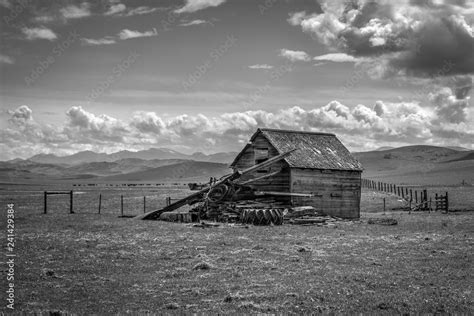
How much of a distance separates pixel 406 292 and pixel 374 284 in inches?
42.8

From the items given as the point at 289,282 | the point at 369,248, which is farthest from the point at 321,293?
the point at 369,248

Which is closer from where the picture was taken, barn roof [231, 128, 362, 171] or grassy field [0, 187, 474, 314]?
grassy field [0, 187, 474, 314]

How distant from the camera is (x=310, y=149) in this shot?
4044 centimetres

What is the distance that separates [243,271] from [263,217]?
16.3m

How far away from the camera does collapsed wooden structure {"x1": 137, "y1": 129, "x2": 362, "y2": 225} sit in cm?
3584

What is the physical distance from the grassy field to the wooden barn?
9.41 metres

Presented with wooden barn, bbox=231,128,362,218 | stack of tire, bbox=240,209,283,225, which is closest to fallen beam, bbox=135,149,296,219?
wooden barn, bbox=231,128,362,218

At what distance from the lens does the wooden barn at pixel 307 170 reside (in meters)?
37.2

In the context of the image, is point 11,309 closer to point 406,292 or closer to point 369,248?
point 406,292

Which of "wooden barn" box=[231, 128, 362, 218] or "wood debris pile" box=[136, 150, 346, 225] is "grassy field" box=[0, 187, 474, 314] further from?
"wooden barn" box=[231, 128, 362, 218]

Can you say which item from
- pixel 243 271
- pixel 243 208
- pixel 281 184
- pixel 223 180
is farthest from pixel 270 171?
pixel 243 271

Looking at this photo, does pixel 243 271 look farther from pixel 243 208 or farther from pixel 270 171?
pixel 270 171

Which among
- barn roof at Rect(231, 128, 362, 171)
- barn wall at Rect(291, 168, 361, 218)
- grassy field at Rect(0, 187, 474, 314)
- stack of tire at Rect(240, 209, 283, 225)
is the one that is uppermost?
barn roof at Rect(231, 128, 362, 171)

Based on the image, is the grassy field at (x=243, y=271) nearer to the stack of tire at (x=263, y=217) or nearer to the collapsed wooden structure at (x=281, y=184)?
the stack of tire at (x=263, y=217)
